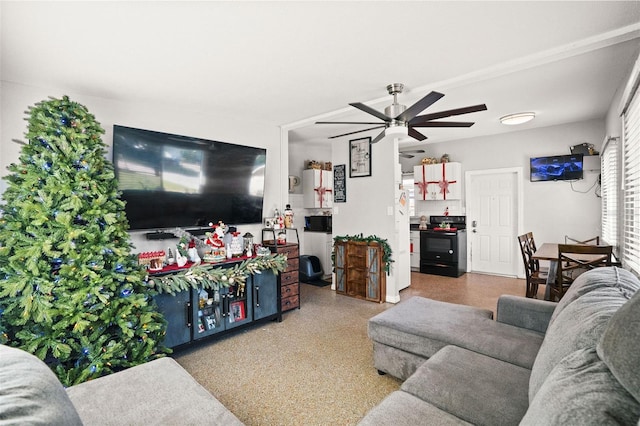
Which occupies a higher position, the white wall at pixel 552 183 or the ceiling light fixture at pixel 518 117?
the ceiling light fixture at pixel 518 117

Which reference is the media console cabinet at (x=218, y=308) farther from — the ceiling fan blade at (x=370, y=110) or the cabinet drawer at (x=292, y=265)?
the ceiling fan blade at (x=370, y=110)

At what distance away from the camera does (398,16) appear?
1979mm

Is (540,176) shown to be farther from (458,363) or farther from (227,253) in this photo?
(227,253)

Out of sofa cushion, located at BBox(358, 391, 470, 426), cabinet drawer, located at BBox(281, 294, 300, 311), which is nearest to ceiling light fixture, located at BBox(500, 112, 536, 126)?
cabinet drawer, located at BBox(281, 294, 300, 311)

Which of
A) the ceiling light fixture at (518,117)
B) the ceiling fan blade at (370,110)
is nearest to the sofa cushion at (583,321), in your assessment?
the ceiling fan blade at (370,110)

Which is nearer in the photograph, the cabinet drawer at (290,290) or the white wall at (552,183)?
the cabinet drawer at (290,290)

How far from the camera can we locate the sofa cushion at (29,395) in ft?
2.42

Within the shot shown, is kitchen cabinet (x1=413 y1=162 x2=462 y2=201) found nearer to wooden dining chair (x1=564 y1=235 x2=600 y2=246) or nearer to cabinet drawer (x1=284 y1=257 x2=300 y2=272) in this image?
wooden dining chair (x1=564 y1=235 x2=600 y2=246)

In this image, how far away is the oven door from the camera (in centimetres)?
577

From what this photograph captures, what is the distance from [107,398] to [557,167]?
A: 20.5 ft

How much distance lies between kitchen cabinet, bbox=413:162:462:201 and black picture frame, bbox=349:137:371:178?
2.00 m

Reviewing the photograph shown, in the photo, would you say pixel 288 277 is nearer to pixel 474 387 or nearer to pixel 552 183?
pixel 474 387

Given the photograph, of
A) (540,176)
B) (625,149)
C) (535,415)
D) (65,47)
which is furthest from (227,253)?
(540,176)

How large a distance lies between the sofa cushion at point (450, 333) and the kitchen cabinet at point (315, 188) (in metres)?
3.74
